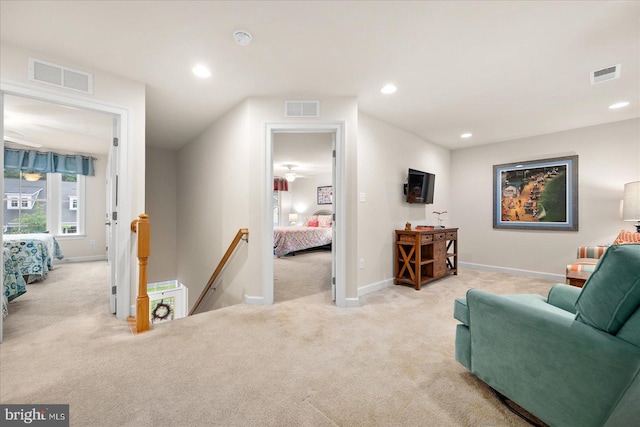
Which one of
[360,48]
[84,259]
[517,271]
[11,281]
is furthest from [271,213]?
[84,259]

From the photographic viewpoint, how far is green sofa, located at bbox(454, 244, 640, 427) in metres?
0.97

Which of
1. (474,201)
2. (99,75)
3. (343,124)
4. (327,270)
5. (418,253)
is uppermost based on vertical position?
(99,75)

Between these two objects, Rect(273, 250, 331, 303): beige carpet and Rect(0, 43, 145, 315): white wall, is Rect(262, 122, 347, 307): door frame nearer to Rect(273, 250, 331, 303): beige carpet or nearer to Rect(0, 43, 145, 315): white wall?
Rect(273, 250, 331, 303): beige carpet

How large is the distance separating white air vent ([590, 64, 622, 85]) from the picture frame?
199 centimetres

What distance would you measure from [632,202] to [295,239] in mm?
5574

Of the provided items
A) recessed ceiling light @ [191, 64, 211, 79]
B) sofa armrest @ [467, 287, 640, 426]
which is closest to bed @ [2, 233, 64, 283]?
recessed ceiling light @ [191, 64, 211, 79]

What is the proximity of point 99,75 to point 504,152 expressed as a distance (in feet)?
19.4

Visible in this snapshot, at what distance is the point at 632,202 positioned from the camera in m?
3.26

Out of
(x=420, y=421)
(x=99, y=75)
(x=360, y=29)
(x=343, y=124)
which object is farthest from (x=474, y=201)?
(x=99, y=75)

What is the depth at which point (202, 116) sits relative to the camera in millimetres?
3691

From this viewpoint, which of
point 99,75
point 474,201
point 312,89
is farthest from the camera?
point 474,201

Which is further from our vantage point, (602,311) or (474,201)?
(474,201)

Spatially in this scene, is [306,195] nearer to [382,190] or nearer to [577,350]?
[382,190]

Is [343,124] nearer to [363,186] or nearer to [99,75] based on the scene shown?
[363,186]
